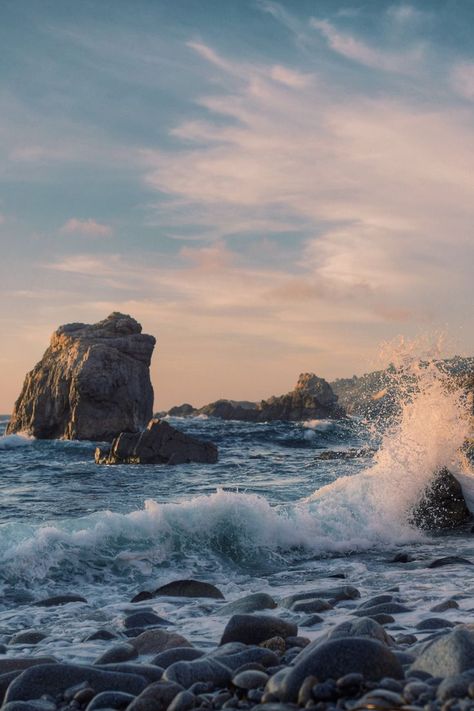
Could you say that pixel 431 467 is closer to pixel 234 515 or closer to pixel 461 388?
pixel 461 388

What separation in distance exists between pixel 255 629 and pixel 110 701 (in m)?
1.59

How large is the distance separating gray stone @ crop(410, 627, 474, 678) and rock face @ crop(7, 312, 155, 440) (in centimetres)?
4471

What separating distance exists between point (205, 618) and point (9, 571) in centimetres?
326

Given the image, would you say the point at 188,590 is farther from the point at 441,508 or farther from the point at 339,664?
the point at 441,508

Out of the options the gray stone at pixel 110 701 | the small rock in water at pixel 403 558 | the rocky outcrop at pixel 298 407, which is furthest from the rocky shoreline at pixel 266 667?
the rocky outcrop at pixel 298 407

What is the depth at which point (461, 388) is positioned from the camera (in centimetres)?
1567

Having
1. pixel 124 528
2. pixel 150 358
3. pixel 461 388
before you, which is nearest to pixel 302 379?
A: pixel 150 358

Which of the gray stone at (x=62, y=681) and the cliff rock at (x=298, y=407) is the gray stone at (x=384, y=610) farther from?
the cliff rock at (x=298, y=407)

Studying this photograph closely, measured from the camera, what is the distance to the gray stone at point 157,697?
146 inches

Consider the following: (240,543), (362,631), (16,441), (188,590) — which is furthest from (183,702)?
(16,441)

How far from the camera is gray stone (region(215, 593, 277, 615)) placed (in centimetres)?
663

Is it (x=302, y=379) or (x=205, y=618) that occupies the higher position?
(x=302, y=379)

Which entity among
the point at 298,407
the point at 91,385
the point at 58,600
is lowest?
the point at 58,600

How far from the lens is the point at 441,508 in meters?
12.1
